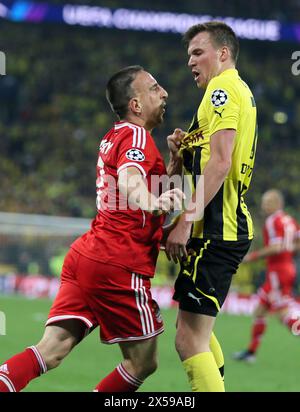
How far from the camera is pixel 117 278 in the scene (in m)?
5.04

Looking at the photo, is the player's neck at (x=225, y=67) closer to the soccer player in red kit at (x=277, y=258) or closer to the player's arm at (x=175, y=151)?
the player's arm at (x=175, y=151)

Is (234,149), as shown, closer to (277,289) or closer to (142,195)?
(142,195)

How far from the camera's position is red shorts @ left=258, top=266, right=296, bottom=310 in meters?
11.4

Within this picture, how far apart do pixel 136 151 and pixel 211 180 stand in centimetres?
45

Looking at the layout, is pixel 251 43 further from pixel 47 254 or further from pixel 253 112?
pixel 253 112

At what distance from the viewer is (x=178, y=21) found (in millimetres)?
24375

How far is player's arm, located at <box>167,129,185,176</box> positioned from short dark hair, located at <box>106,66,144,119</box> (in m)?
0.35

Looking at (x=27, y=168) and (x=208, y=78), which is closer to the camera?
(x=208, y=78)

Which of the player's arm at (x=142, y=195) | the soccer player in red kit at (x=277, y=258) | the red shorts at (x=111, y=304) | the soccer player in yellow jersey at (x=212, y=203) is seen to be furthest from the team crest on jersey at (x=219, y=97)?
the soccer player in red kit at (x=277, y=258)

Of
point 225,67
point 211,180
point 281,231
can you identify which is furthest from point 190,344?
point 281,231

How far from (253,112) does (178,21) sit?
19.7m

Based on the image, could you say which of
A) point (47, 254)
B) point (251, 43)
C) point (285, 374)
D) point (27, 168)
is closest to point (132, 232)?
point (285, 374)

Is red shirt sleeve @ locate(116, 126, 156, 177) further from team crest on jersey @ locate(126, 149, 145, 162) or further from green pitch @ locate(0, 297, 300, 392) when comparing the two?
green pitch @ locate(0, 297, 300, 392)

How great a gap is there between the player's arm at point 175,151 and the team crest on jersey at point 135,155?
50cm
